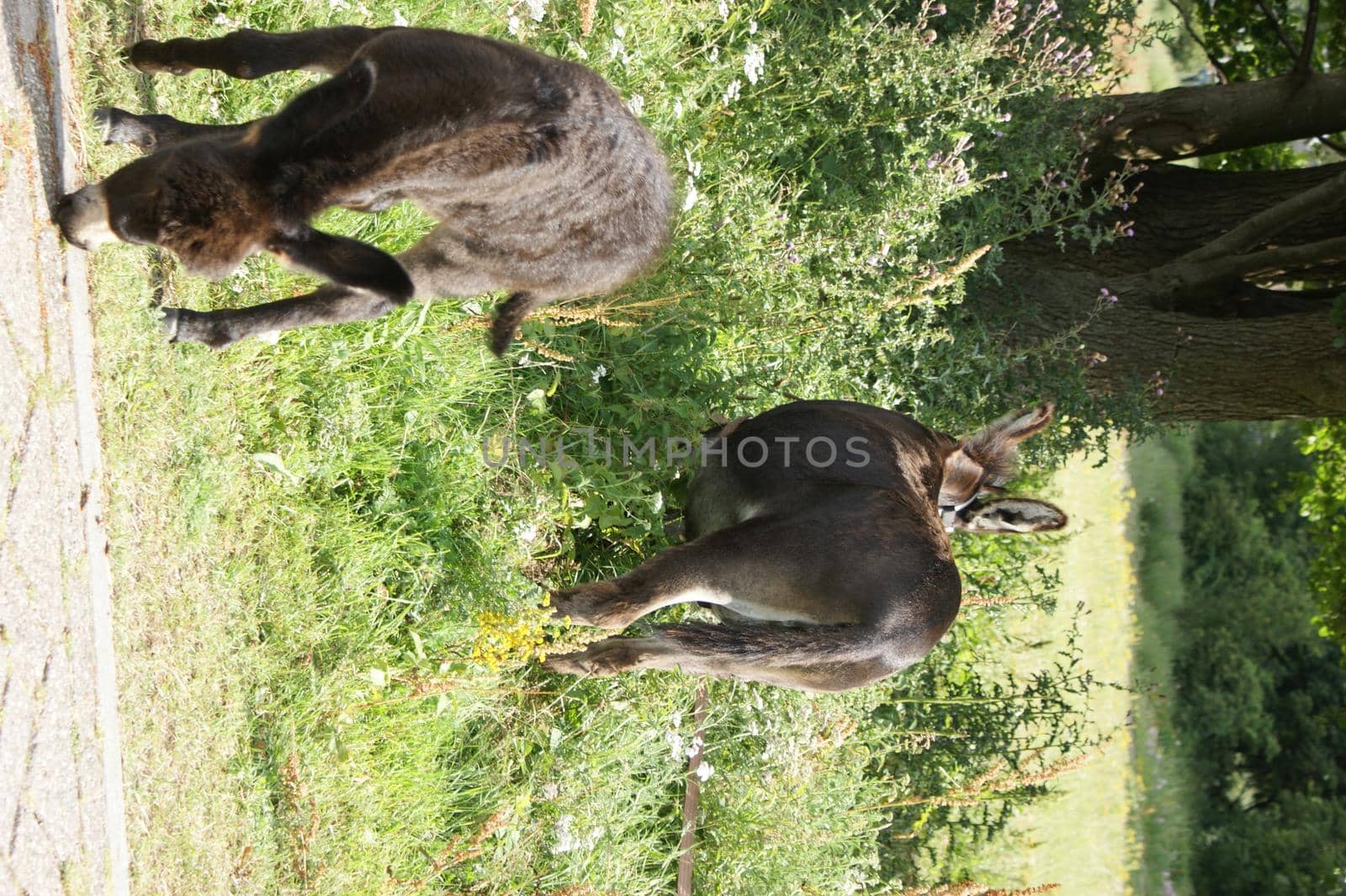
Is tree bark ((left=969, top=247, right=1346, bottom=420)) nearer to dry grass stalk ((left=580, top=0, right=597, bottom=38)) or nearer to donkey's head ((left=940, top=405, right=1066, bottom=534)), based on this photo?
donkey's head ((left=940, top=405, right=1066, bottom=534))

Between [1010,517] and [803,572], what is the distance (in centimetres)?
186

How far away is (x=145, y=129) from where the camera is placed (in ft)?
12.6

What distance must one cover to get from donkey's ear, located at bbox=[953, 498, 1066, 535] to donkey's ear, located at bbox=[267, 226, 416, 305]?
402cm

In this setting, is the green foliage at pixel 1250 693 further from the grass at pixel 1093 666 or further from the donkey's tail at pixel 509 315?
the donkey's tail at pixel 509 315

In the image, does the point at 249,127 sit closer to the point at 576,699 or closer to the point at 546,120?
the point at 546,120

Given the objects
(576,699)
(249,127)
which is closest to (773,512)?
(576,699)

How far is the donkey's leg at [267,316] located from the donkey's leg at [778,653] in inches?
79.1

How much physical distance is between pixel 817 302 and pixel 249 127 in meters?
4.01

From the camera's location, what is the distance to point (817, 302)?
6668 mm

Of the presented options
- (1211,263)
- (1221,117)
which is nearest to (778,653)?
(1211,263)

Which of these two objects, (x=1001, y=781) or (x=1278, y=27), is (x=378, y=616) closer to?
(x=1001, y=781)

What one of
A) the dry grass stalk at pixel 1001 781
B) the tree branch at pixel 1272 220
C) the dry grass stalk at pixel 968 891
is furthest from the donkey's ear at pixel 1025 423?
the tree branch at pixel 1272 220

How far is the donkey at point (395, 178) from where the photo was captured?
121 inches

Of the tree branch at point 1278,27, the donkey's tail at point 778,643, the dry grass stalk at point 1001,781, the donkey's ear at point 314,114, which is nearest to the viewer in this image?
the donkey's ear at point 314,114
